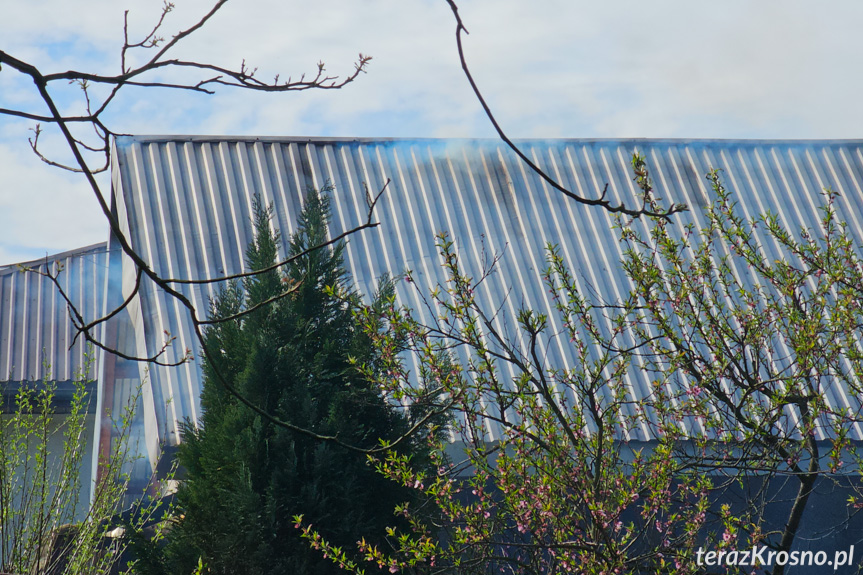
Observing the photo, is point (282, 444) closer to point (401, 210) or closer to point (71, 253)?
point (401, 210)

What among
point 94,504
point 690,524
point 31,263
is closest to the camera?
point 690,524

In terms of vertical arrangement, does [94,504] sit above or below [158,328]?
below

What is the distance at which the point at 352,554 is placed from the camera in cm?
430

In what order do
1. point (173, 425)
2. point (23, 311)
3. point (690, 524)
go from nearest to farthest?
point (690, 524) < point (173, 425) < point (23, 311)

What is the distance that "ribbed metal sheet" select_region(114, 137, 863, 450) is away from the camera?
7672 millimetres

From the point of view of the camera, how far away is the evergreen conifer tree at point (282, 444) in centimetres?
424

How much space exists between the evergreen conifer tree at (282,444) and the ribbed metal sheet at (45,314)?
6495 millimetres

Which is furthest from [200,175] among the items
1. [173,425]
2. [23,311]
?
[23,311]

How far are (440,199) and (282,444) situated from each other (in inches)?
197

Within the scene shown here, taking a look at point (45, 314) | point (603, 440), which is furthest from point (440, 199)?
point (45, 314)

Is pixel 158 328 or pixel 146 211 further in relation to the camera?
pixel 146 211

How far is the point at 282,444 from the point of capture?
436 centimetres

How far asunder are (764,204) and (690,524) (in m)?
6.49

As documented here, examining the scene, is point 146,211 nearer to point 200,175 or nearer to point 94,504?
point 200,175
